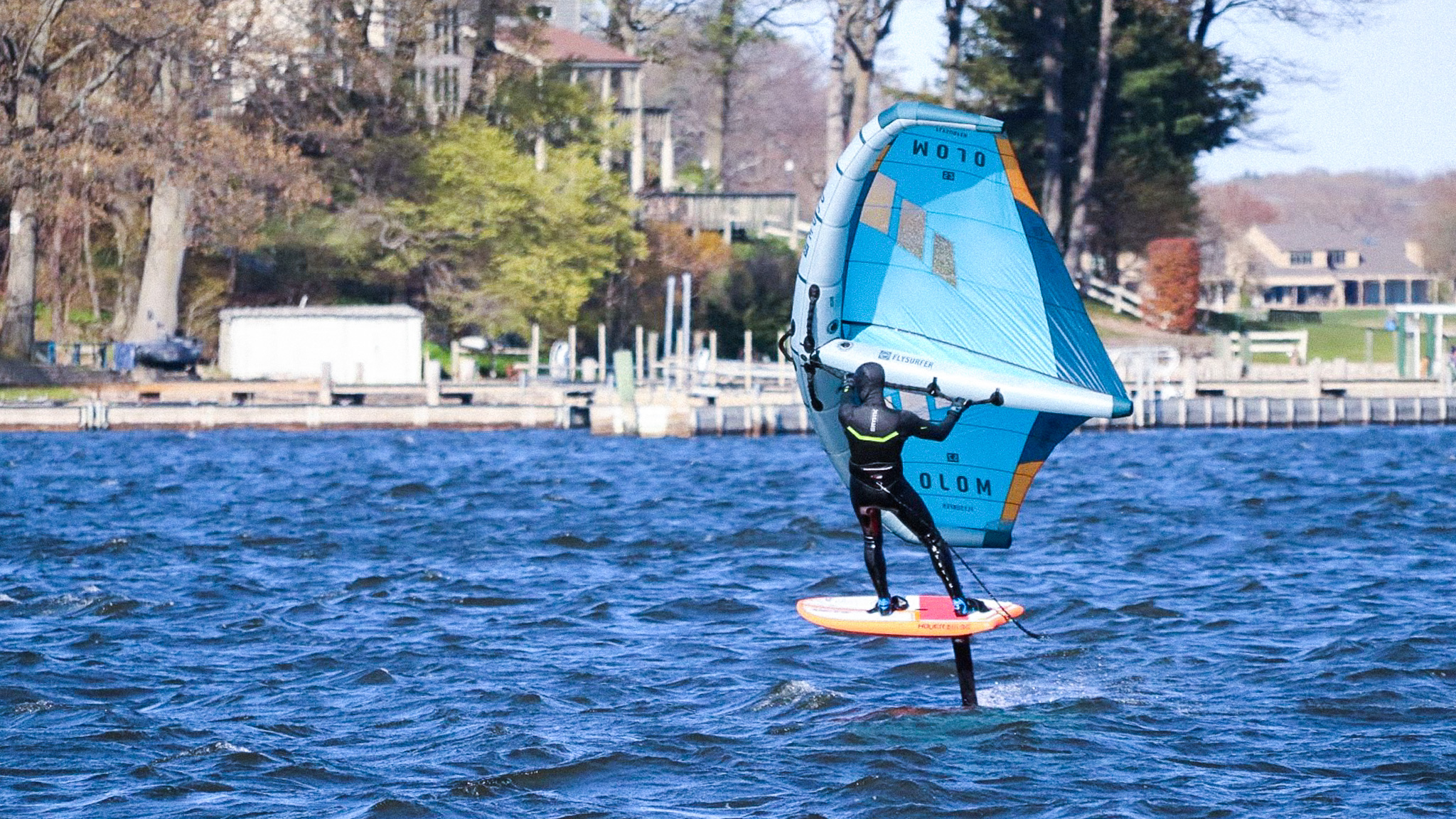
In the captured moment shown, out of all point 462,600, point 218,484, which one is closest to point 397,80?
point 218,484

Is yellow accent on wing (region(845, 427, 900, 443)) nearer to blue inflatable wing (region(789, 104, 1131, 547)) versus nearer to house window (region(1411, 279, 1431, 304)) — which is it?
blue inflatable wing (region(789, 104, 1131, 547))

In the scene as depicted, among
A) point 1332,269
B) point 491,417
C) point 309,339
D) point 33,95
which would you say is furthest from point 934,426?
point 1332,269

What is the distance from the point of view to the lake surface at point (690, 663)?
1182cm

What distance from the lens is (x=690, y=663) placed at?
614 inches

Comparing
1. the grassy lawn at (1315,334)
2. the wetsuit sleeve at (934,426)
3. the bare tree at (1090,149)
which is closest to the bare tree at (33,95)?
the grassy lawn at (1315,334)

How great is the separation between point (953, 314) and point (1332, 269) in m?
119

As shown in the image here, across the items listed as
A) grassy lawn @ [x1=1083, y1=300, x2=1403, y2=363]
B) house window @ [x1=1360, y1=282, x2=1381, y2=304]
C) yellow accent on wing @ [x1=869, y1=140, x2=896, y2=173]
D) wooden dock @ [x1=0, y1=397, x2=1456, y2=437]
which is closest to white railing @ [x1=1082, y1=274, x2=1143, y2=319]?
grassy lawn @ [x1=1083, y1=300, x2=1403, y2=363]

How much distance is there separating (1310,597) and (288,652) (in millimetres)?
9703

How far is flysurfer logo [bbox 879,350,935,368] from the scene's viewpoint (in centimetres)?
1365

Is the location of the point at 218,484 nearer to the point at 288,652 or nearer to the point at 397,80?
the point at 288,652

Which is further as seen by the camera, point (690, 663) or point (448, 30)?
point (448, 30)

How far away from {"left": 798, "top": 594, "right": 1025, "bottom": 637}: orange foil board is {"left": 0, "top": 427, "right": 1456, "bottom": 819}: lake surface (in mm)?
746

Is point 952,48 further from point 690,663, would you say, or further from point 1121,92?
point 690,663

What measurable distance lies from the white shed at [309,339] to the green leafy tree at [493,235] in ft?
13.4
